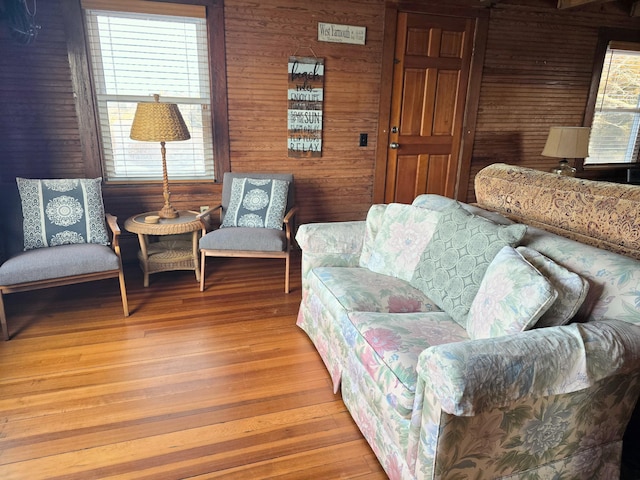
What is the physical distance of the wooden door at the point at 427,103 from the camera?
3.84 m

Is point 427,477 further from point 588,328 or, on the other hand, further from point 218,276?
point 218,276

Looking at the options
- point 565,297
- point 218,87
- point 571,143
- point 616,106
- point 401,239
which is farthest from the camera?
point 616,106

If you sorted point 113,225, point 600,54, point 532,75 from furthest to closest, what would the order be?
point 600,54, point 532,75, point 113,225

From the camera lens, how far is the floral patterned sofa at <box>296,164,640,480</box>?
1.21 meters

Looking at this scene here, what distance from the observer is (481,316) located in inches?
61.1

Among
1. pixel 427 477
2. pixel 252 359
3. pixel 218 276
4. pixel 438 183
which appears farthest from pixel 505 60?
pixel 427 477

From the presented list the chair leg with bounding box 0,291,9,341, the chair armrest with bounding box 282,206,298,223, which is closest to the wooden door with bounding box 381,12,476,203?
the chair armrest with bounding box 282,206,298,223

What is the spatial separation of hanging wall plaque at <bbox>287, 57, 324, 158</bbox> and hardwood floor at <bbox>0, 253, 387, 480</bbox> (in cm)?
150

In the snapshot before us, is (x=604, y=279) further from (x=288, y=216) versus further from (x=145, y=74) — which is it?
(x=145, y=74)

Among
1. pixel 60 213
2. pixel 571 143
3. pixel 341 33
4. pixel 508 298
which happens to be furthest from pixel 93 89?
pixel 571 143

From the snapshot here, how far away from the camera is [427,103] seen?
13.2ft

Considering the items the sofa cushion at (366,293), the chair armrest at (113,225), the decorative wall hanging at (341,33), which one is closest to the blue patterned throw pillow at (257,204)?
the chair armrest at (113,225)

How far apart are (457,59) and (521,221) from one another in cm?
252

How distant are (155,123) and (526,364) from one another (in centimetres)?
270
